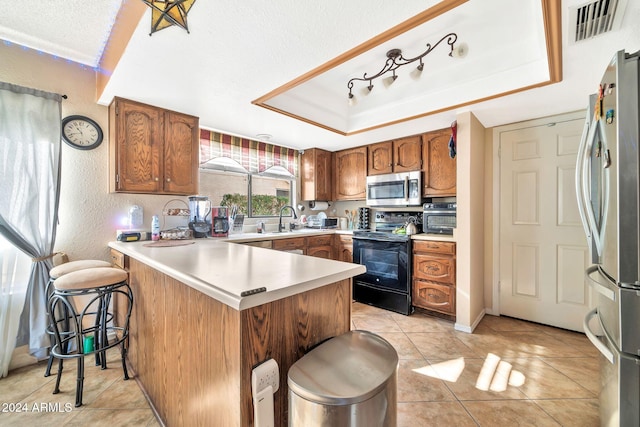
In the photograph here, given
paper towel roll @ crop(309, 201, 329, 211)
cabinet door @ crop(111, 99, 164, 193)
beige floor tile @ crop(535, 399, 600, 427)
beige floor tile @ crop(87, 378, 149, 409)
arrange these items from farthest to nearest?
paper towel roll @ crop(309, 201, 329, 211) → cabinet door @ crop(111, 99, 164, 193) → beige floor tile @ crop(87, 378, 149, 409) → beige floor tile @ crop(535, 399, 600, 427)

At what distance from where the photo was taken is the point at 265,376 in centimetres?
85

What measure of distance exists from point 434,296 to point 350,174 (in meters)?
2.14

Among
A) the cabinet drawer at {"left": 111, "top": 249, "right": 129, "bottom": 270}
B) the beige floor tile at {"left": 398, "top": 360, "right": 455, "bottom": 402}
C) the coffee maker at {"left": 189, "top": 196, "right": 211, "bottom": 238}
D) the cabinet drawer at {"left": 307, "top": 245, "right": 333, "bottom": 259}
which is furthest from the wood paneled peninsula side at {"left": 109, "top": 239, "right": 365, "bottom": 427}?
the cabinet drawer at {"left": 307, "top": 245, "right": 333, "bottom": 259}

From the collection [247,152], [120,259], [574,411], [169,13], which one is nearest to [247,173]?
[247,152]

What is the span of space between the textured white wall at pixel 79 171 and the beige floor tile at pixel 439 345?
302 centimetres

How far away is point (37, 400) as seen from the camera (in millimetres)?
1604

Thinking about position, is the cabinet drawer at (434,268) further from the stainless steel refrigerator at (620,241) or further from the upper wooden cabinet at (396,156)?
the stainless steel refrigerator at (620,241)

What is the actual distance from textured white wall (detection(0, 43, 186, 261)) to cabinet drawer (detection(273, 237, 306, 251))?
1.58 meters

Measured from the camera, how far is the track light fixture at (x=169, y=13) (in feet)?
3.53

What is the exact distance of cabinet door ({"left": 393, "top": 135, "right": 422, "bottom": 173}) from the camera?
329 cm

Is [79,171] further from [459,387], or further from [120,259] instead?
[459,387]

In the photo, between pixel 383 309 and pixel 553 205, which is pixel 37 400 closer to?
pixel 383 309

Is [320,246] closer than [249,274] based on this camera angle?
No

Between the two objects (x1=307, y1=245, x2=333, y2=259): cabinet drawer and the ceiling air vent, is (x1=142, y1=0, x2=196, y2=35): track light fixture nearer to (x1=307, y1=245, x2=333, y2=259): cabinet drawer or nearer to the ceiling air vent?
the ceiling air vent
